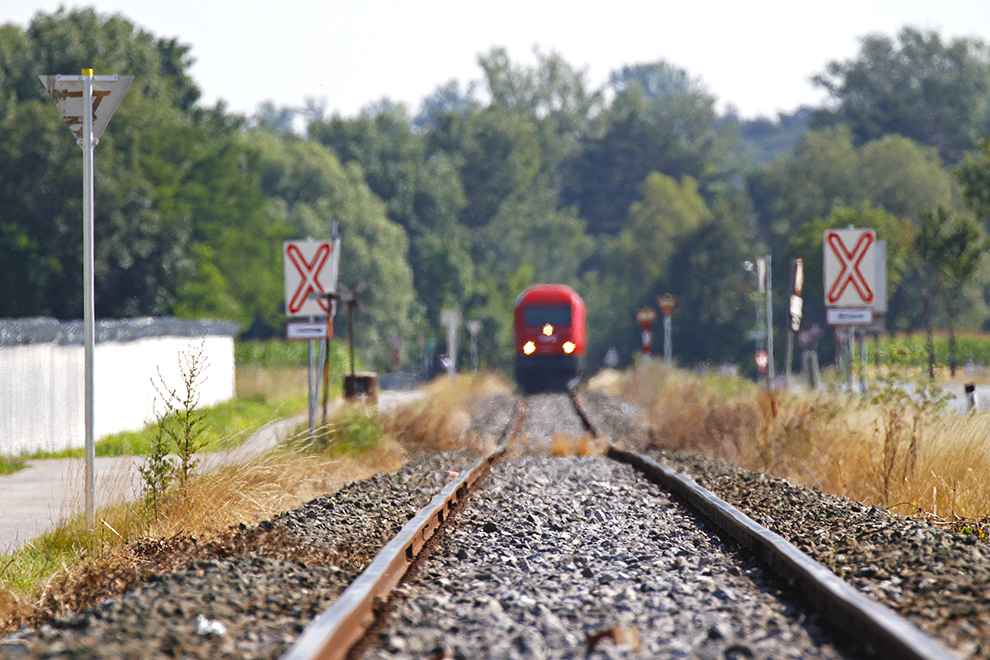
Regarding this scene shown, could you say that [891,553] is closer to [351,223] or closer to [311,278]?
[311,278]

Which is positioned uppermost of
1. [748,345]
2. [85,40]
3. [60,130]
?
[85,40]

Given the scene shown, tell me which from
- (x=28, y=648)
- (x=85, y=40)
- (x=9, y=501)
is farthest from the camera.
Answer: (x=85, y=40)

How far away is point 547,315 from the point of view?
35.1 meters

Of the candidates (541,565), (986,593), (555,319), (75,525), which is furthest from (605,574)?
(555,319)

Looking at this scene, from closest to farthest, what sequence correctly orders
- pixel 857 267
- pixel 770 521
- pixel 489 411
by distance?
1. pixel 770 521
2. pixel 857 267
3. pixel 489 411

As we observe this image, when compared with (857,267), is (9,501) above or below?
below

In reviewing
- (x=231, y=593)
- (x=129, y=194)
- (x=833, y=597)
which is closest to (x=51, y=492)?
(x=231, y=593)

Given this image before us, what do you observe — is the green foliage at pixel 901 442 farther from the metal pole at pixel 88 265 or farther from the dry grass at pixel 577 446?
the metal pole at pixel 88 265

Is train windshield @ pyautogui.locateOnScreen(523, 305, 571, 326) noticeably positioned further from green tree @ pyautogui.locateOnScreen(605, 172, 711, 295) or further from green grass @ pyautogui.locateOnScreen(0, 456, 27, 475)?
green tree @ pyautogui.locateOnScreen(605, 172, 711, 295)

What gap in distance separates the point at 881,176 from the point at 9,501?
65999 millimetres

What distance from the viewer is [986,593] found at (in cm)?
550

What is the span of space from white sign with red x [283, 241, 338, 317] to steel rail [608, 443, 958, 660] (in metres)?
6.74

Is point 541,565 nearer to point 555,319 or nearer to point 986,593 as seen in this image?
point 986,593

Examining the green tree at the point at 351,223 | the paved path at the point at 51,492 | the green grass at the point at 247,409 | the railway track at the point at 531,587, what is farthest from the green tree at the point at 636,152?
the railway track at the point at 531,587
